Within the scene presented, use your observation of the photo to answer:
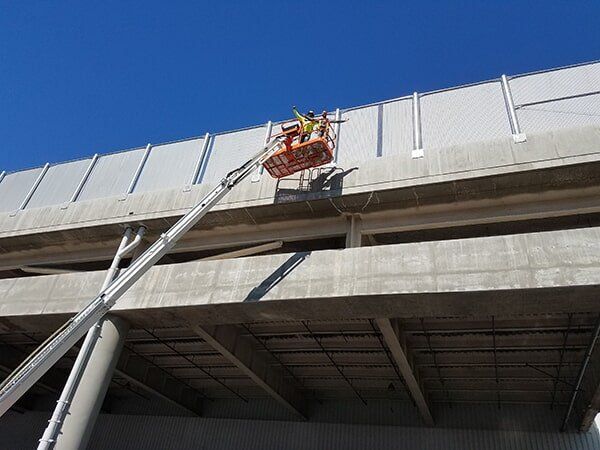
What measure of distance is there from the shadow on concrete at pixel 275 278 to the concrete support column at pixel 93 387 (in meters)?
3.74

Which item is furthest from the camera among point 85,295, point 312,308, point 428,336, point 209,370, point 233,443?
point 233,443

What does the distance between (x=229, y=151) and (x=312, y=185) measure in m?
3.51

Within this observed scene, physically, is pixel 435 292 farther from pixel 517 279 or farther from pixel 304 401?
pixel 304 401

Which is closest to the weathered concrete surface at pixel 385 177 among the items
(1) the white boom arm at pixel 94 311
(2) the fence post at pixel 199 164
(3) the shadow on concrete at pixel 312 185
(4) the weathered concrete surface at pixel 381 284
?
(3) the shadow on concrete at pixel 312 185

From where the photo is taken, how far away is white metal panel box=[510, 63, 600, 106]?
10930 millimetres

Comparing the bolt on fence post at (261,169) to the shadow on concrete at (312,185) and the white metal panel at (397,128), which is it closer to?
the shadow on concrete at (312,185)

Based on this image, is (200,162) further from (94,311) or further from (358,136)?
(94,311)

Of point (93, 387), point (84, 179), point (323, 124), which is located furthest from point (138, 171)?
point (93, 387)

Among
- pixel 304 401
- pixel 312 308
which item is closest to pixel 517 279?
pixel 312 308

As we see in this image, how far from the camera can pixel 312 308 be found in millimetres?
10219

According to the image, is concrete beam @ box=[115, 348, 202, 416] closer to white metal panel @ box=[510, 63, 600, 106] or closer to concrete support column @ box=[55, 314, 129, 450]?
concrete support column @ box=[55, 314, 129, 450]

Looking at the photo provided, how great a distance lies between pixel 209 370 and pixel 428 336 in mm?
9312

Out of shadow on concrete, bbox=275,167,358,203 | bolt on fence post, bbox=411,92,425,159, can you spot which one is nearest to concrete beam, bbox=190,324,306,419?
shadow on concrete, bbox=275,167,358,203

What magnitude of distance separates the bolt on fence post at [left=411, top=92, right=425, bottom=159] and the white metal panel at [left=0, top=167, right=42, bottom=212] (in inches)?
549
